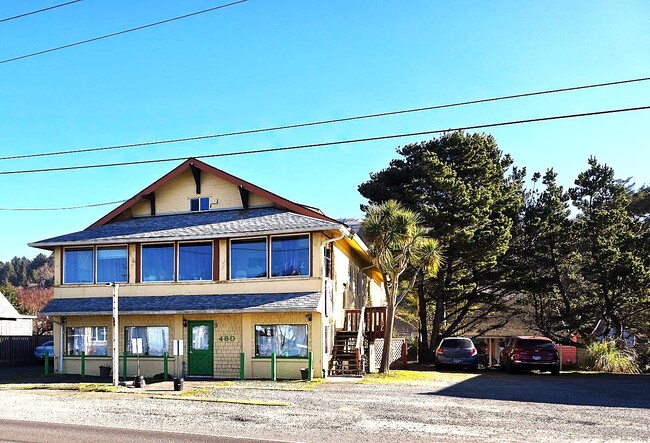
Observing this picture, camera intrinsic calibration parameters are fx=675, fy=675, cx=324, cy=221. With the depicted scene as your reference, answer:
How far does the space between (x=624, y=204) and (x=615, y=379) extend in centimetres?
1424

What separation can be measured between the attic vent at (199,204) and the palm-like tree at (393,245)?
278 inches

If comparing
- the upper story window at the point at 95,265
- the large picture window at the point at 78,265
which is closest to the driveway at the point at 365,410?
the upper story window at the point at 95,265

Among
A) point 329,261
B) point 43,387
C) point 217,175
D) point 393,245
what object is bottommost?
point 43,387

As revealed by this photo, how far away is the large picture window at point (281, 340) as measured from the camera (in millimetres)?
24719

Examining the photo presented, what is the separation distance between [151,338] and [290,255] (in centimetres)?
660

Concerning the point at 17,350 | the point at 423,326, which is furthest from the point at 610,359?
the point at 17,350

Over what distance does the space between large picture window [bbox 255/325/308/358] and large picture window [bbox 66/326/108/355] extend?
6.60m

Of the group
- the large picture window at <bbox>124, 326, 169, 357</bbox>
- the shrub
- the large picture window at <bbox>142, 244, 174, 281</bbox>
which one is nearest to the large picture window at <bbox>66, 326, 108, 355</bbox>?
the large picture window at <bbox>124, 326, 169, 357</bbox>

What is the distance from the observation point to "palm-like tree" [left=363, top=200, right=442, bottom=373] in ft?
82.9

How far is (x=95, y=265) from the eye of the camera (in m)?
27.6

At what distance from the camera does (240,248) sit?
25750 mm

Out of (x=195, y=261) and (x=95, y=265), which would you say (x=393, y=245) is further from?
(x=95, y=265)

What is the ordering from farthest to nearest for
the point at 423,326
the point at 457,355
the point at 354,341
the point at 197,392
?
the point at 423,326 < the point at 457,355 < the point at 354,341 < the point at 197,392

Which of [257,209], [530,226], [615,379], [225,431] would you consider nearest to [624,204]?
[530,226]
